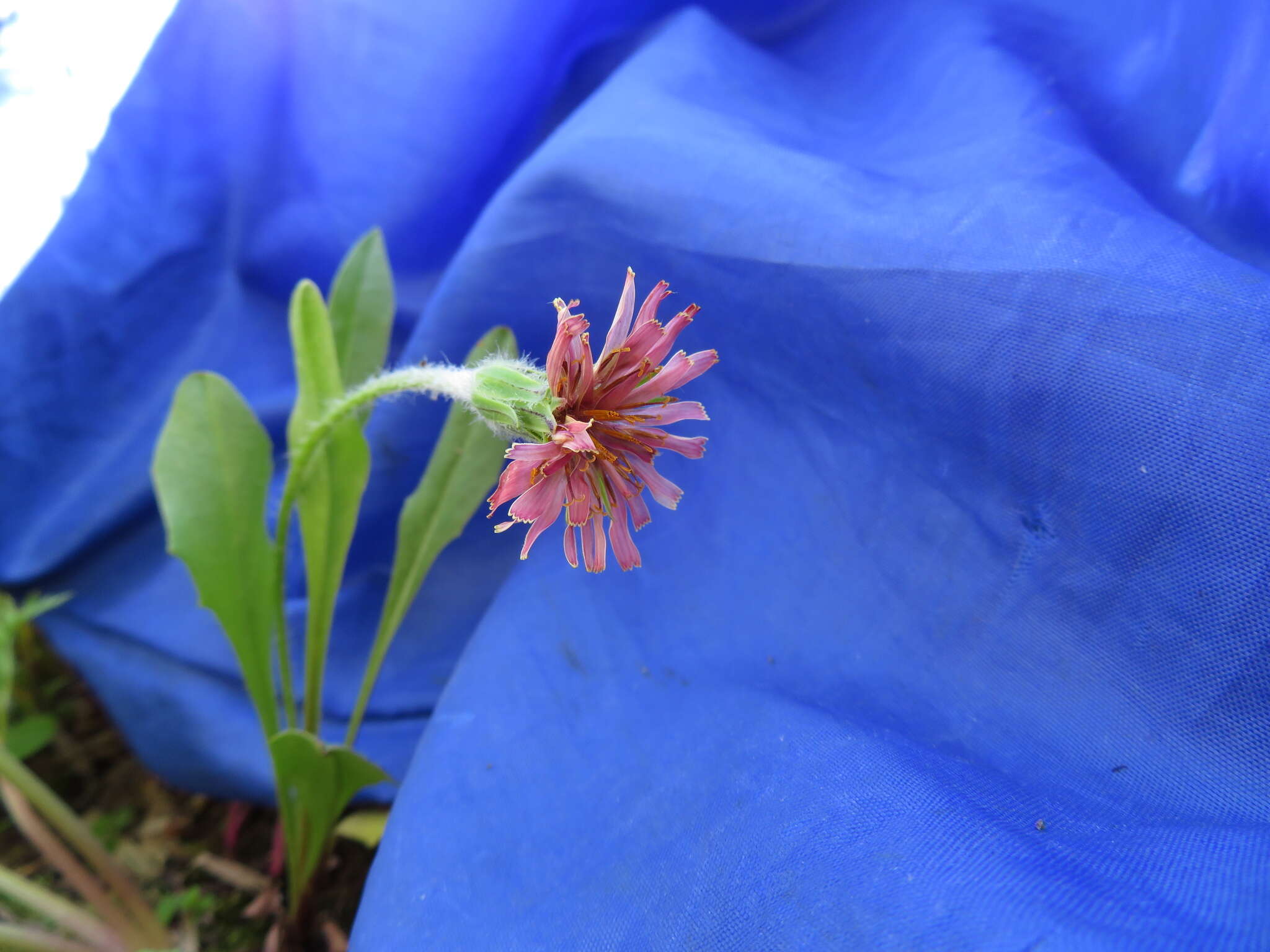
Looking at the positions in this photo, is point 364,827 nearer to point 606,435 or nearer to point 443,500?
point 443,500

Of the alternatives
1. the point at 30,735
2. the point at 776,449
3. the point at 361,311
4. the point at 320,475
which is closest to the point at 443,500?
the point at 320,475

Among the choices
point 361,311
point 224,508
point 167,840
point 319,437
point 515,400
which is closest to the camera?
point 515,400

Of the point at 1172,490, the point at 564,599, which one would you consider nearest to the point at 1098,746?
the point at 1172,490

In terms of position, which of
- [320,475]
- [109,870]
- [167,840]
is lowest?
[167,840]

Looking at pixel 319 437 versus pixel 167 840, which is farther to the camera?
pixel 167 840

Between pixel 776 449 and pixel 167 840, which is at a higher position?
pixel 776 449

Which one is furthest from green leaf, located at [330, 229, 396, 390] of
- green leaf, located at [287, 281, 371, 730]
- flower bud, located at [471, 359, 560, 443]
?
flower bud, located at [471, 359, 560, 443]

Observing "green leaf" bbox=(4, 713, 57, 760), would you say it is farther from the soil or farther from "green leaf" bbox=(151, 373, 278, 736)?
"green leaf" bbox=(151, 373, 278, 736)
